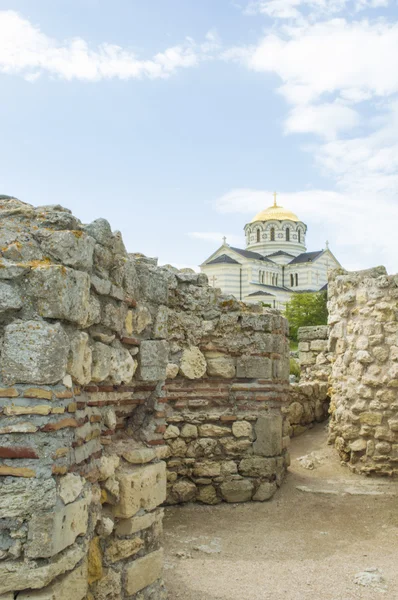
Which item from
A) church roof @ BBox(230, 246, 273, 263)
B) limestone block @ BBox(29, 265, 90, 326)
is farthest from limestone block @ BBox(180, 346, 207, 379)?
church roof @ BBox(230, 246, 273, 263)

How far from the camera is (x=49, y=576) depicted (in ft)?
8.25

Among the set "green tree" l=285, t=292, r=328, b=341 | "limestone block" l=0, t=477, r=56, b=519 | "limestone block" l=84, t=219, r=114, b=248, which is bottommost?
"limestone block" l=0, t=477, r=56, b=519

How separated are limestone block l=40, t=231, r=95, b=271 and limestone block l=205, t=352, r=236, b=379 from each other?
3918 millimetres

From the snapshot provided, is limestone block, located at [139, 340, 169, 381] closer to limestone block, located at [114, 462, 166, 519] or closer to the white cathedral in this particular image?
limestone block, located at [114, 462, 166, 519]

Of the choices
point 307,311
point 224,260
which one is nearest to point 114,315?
point 307,311

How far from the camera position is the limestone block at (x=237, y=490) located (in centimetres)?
667

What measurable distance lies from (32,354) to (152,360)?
4.35 ft

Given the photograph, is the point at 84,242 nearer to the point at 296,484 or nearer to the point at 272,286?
the point at 296,484

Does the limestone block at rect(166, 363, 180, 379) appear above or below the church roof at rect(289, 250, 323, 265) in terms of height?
below

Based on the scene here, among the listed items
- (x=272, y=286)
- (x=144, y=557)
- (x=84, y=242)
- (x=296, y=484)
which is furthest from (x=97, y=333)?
(x=272, y=286)

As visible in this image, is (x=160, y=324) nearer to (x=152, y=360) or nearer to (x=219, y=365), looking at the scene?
(x=152, y=360)

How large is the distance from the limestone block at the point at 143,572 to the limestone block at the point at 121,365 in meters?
1.07

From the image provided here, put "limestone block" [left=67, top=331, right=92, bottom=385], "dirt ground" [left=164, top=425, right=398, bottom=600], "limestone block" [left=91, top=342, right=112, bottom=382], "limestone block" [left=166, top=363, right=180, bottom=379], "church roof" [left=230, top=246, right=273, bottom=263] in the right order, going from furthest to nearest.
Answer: "church roof" [left=230, top=246, right=273, bottom=263]
"limestone block" [left=166, top=363, right=180, bottom=379]
"dirt ground" [left=164, top=425, right=398, bottom=600]
"limestone block" [left=91, top=342, right=112, bottom=382]
"limestone block" [left=67, top=331, right=92, bottom=385]

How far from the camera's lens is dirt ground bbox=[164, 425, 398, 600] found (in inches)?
173
